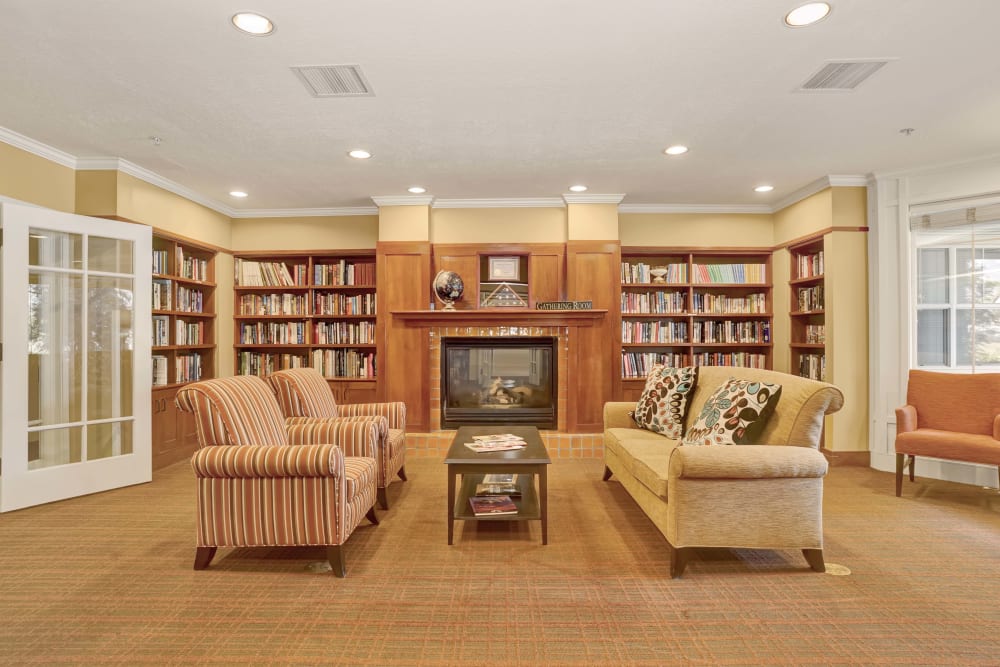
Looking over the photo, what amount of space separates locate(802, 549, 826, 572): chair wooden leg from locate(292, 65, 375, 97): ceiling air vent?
3.44 meters

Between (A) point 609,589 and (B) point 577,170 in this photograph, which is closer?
(A) point 609,589

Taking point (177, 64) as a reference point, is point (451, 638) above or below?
below

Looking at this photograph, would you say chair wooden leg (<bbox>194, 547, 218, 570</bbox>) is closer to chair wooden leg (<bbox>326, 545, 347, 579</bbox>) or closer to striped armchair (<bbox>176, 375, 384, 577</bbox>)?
striped armchair (<bbox>176, 375, 384, 577</bbox>)

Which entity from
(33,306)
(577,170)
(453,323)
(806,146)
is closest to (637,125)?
(577,170)

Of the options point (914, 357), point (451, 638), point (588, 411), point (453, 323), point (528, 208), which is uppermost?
point (528, 208)

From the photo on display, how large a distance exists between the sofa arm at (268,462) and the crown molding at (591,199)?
375 centimetres

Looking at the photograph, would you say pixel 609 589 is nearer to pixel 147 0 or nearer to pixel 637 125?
pixel 637 125

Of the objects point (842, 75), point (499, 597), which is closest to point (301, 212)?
point (499, 597)

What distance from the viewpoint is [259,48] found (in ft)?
8.36

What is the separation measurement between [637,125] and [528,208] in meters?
2.06

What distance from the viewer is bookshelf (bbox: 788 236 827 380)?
489cm

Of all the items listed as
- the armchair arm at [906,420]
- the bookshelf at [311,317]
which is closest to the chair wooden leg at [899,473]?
the armchair arm at [906,420]

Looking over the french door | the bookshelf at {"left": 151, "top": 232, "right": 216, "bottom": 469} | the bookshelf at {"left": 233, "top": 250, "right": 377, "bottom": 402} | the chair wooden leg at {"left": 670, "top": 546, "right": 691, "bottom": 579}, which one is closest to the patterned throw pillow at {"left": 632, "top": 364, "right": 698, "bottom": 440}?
the chair wooden leg at {"left": 670, "top": 546, "right": 691, "bottom": 579}

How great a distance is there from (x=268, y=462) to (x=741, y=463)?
2.24 metres
